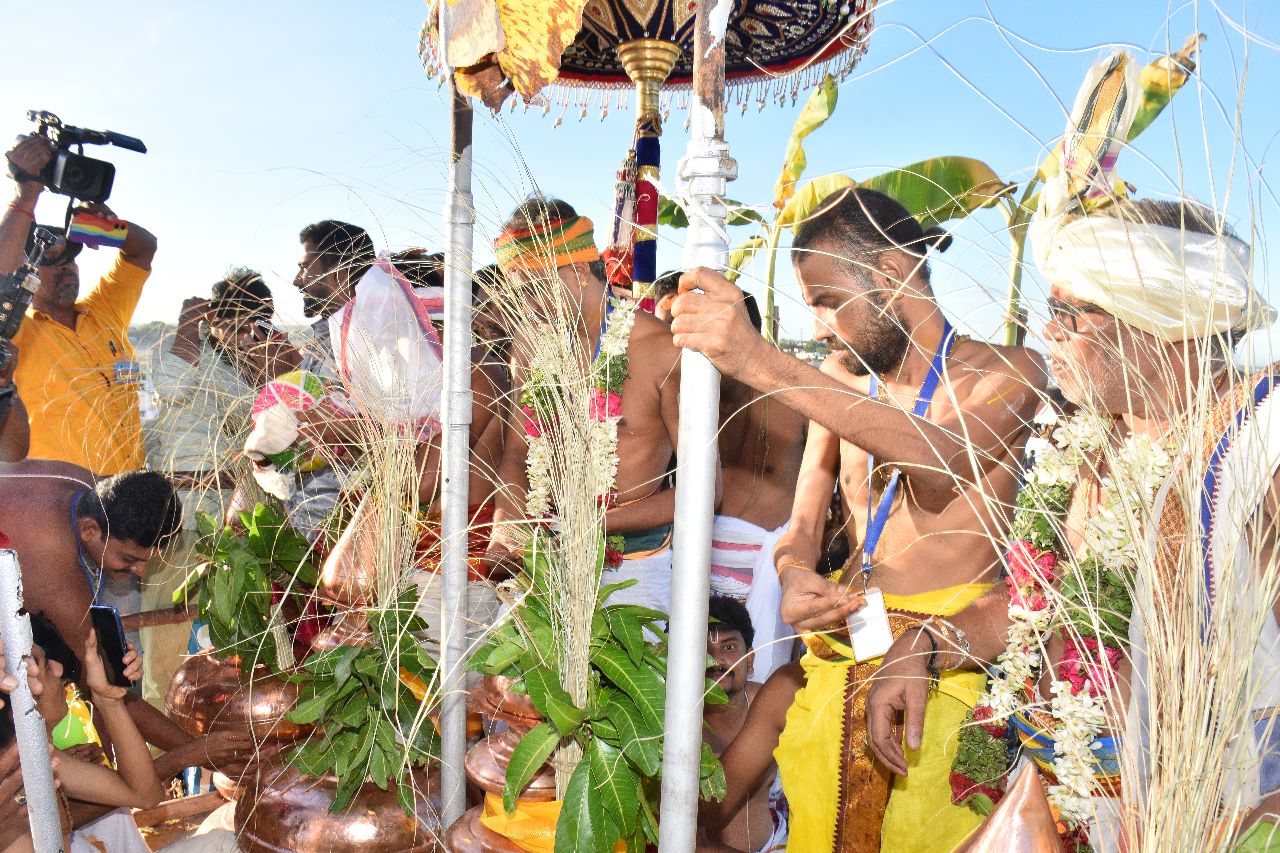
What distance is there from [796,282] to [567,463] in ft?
2.29

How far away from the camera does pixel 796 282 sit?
84.7 inches

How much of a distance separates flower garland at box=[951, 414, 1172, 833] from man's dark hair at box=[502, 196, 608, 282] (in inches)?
53.6

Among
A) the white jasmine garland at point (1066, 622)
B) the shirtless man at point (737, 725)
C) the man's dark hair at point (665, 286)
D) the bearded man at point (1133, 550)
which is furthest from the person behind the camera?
the man's dark hair at point (665, 286)

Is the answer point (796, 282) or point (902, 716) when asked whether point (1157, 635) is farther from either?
point (796, 282)

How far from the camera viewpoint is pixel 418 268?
11.2 feet

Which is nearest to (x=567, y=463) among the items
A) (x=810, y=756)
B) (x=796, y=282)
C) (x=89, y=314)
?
(x=796, y=282)

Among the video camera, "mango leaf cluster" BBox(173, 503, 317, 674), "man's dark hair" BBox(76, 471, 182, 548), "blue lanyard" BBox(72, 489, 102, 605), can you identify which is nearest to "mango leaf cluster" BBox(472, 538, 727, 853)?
"mango leaf cluster" BBox(173, 503, 317, 674)

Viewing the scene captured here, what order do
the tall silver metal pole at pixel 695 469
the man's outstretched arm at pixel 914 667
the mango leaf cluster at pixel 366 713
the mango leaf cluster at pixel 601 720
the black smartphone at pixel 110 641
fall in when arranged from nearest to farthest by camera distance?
1. the tall silver metal pole at pixel 695 469
2. the mango leaf cluster at pixel 601 720
3. the man's outstretched arm at pixel 914 667
4. the mango leaf cluster at pixel 366 713
5. the black smartphone at pixel 110 641

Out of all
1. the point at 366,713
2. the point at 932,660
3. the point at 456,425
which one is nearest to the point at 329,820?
the point at 366,713

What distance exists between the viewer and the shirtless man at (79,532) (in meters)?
2.97

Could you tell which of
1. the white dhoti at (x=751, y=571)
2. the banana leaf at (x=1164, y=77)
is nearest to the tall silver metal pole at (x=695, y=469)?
the banana leaf at (x=1164, y=77)

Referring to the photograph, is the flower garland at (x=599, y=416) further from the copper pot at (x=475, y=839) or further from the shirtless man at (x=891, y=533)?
the copper pot at (x=475, y=839)

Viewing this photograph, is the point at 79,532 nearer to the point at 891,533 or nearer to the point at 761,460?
the point at 761,460

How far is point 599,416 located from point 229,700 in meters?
1.49
